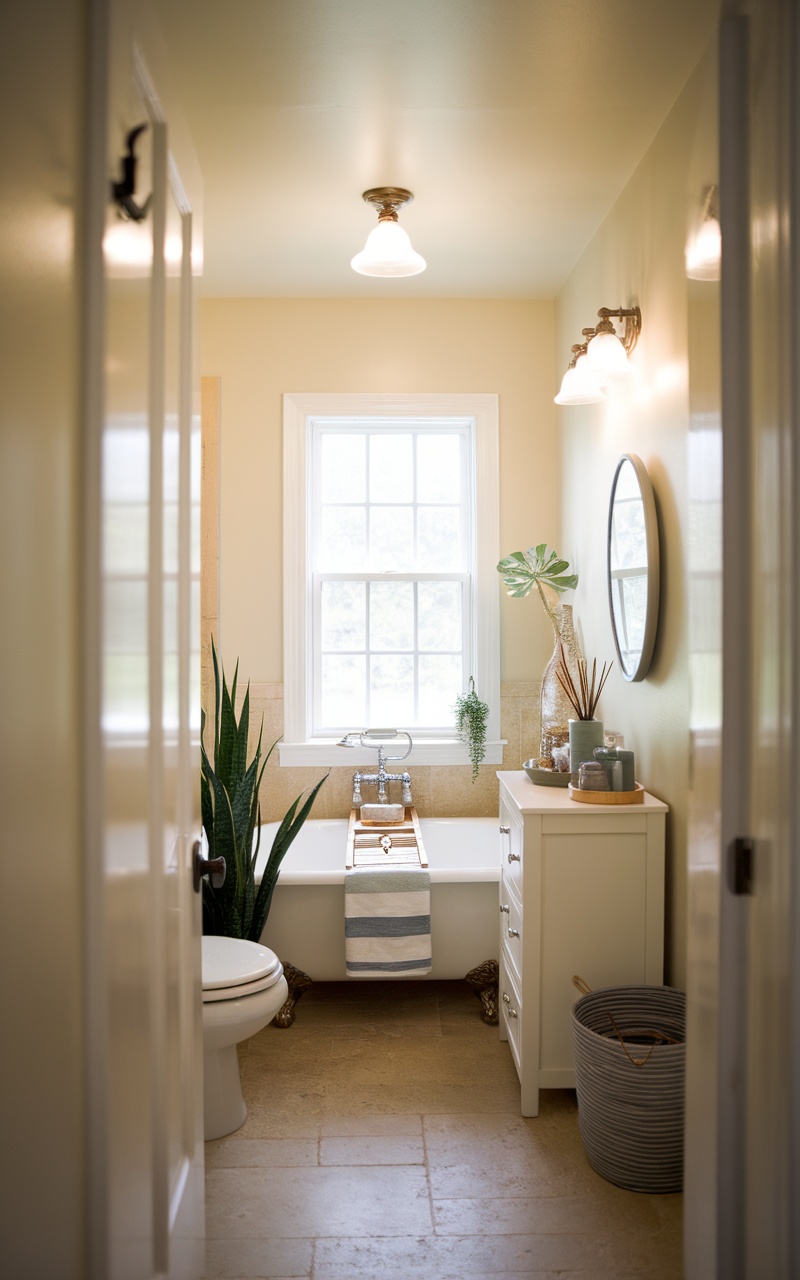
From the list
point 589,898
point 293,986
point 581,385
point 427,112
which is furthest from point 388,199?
point 293,986

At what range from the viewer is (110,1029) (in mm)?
1301

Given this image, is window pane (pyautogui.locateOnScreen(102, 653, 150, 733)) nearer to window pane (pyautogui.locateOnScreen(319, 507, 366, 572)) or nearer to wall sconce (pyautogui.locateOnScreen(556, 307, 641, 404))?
wall sconce (pyautogui.locateOnScreen(556, 307, 641, 404))

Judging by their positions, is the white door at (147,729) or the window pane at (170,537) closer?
the white door at (147,729)

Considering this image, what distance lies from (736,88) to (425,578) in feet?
10.7

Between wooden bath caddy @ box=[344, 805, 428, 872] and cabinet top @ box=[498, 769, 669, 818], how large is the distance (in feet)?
2.53

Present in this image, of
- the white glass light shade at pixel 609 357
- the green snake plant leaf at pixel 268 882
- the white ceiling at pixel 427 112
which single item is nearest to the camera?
the white ceiling at pixel 427 112

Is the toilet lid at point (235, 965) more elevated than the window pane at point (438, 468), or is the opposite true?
the window pane at point (438, 468)

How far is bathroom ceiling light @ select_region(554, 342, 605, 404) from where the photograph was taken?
3311mm

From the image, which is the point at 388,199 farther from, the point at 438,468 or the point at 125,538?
the point at 125,538

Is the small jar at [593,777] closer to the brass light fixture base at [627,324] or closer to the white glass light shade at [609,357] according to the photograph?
the white glass light shade at [609,357]

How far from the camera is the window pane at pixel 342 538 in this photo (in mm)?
4711

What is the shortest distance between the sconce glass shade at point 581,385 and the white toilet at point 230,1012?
2.06 m

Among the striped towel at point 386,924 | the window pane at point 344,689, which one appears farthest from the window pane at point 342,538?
the striped towel at point 386,924

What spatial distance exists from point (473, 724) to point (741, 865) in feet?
9.82
